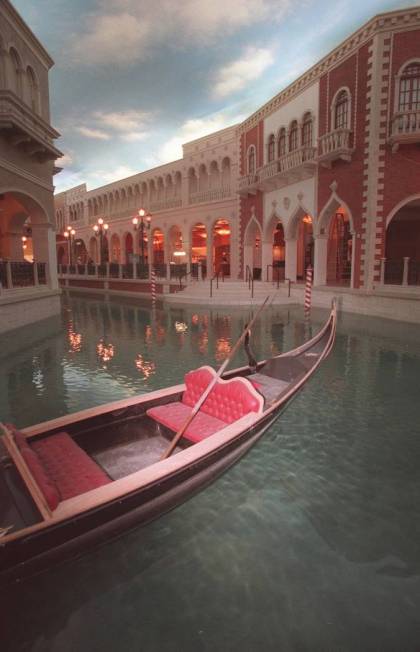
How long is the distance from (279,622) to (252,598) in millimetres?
209

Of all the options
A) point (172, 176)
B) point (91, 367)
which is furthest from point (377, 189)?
point (172, 176)

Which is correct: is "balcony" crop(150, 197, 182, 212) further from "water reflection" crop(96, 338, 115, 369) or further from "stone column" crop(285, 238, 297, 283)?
"water reflection" crop(96, 338, 115, 369)

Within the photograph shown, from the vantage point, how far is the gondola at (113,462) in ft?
7.63

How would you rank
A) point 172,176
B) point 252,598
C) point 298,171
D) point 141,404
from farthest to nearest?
point 172,176
point 298,171
point 141,404
point 252,598

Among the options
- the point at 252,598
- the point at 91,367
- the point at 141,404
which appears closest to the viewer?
the point at 252,598

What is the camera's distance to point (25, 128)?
10273 millimetres

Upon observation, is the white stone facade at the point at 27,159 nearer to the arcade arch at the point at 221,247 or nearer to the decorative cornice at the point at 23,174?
the decorative cornice at the point at 23,174

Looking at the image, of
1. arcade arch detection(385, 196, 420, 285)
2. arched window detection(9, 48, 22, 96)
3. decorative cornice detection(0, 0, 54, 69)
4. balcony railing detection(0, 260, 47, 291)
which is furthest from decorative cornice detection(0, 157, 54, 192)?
arcade arch detection(385, 196, 420, 285)

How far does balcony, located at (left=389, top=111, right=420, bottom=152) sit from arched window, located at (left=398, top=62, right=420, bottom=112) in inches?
18.6

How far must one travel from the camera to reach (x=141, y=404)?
4098mm

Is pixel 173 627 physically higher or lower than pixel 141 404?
lower

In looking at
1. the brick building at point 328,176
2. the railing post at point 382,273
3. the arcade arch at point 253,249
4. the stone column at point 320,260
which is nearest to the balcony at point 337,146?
the brick building at point 328,176

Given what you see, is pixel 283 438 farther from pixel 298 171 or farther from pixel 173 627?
pixel 298 171

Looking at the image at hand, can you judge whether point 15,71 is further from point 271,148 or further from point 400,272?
point 400,272
